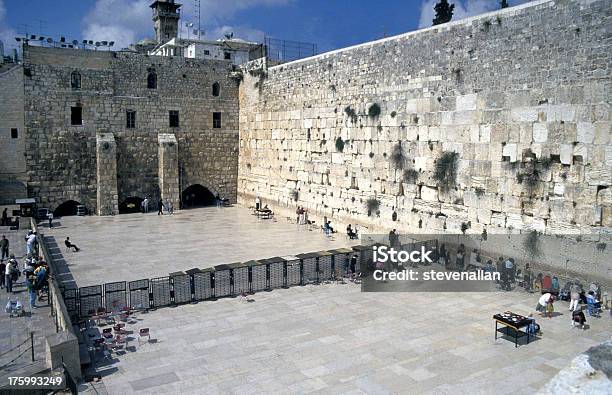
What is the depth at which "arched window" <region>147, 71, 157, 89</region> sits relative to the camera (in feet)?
85.8

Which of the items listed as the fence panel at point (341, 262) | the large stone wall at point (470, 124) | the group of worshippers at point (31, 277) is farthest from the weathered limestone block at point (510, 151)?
the group of worshippers at point (31, 277)

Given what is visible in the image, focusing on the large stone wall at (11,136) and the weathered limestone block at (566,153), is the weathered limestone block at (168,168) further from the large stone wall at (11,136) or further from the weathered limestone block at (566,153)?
the weathered limestone block at (566,153)

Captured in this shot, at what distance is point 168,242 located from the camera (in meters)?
18.4

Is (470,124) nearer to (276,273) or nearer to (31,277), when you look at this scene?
(276,273)

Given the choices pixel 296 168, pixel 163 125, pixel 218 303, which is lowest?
pixel 218 303

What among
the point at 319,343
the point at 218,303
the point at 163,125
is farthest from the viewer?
the point at 163,125

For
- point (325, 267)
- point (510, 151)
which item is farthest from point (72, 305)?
point (510, 151)

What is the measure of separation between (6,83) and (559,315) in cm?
2315

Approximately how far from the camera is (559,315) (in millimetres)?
10688

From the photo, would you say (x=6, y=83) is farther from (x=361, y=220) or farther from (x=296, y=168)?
(x=361, y=220)

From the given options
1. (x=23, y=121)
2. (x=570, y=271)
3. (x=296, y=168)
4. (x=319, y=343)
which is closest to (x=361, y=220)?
(x=296, y=168)

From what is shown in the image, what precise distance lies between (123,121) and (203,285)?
1621 centimetres

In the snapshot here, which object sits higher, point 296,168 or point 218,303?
point 296,168

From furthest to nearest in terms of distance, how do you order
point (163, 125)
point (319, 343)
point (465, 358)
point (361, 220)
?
point (163, 125) < point (361, 220) < point (319, 343) < point (465, 358)
